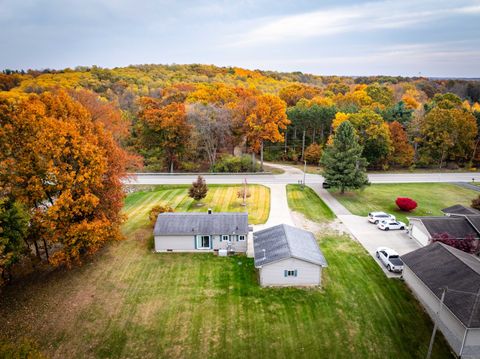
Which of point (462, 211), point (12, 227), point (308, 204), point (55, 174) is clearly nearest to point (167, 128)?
point (308, 204)

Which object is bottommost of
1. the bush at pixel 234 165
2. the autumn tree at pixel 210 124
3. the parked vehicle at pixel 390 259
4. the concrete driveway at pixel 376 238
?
the concrete driveway at pixel 376 238

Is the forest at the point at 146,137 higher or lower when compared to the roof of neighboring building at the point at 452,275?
higher

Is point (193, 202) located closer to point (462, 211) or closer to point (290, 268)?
point (290, 268)

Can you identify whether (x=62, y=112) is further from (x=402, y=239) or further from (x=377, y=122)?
(x=377, y=122)

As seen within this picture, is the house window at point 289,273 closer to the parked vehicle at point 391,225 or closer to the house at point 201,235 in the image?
the house at point 201,235

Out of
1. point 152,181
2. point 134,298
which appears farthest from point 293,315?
point 152,181

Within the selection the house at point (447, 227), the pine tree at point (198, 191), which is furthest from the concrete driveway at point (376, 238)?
the pine tree at point (198, 191)
